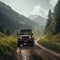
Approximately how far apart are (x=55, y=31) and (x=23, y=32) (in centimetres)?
5362

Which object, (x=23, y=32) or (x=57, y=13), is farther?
(x=57, y=13)

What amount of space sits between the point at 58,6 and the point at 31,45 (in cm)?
6073

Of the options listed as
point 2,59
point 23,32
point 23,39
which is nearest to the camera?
point 2,59

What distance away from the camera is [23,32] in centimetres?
3612

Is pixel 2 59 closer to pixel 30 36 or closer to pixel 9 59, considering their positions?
pixel 9 59

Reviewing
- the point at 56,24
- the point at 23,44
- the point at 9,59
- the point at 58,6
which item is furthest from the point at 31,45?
the point at 58,6

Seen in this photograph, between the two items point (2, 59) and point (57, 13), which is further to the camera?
point (57, 13)

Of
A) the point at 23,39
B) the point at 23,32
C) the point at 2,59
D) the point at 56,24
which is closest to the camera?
the point at 2,59

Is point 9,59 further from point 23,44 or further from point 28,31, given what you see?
Result: point 28,31

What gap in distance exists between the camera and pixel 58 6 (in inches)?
3583

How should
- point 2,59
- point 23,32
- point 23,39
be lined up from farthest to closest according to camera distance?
point 23,32
point 23,39
point 2,59

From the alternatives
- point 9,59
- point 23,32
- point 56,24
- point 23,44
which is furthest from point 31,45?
point 56,24

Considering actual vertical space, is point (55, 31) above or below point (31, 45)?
above

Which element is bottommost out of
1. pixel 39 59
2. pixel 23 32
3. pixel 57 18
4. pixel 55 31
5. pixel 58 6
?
pixel 39 59
